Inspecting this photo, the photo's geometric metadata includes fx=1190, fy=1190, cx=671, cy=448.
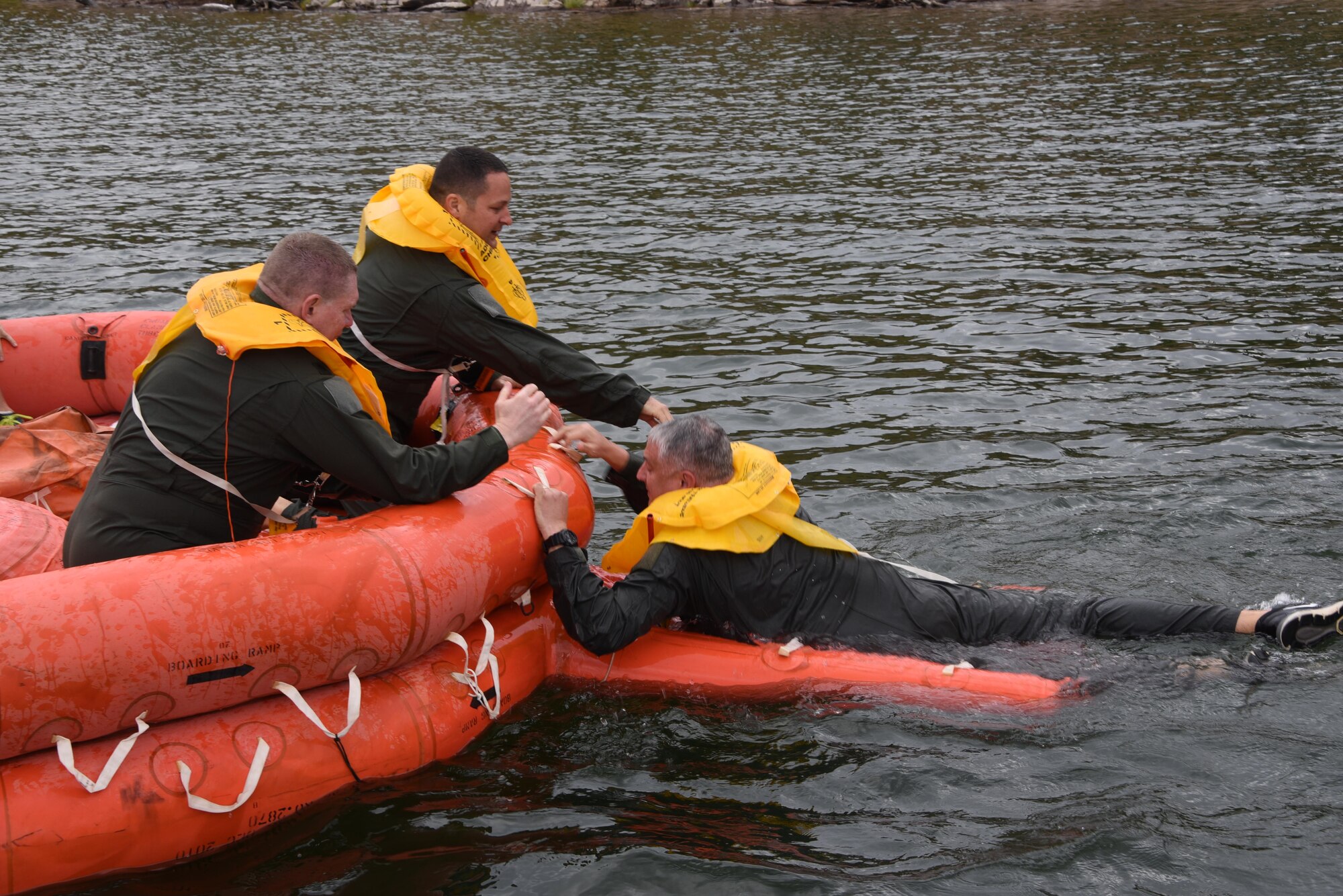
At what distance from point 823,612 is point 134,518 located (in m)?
3.04

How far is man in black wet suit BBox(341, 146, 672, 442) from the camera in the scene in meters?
6.05

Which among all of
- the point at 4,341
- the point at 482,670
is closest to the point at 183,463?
the point at 482,670

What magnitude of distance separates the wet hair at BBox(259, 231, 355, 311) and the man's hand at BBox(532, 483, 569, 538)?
1.31m

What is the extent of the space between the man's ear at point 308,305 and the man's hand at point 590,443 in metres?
1.46

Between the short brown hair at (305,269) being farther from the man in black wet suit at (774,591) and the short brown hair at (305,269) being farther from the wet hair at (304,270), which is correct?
the man in black wet suit at (774,591)

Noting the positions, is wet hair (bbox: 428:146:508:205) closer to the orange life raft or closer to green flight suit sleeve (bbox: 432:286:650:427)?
green flight suit sleeve (bbox: 432:286:650:427)

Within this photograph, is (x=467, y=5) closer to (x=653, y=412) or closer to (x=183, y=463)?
(x=653, y=412)

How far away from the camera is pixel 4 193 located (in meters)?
15.5

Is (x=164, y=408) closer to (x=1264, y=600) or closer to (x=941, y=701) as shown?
(x=941, y=701)

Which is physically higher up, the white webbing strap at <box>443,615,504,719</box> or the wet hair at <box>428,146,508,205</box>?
the wet hair at <box>428,146,508,205</box>

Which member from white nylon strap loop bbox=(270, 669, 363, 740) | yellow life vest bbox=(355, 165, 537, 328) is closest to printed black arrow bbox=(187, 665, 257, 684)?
white nylon strap loop bbox=(270, 669, 363, 740)

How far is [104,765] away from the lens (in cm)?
440

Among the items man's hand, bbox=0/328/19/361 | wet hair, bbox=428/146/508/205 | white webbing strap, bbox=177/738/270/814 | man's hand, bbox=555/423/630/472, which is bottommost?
white webbing strap, bbox=177/738/270/814

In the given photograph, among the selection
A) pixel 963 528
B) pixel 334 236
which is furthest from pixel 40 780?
pixel 334 236
